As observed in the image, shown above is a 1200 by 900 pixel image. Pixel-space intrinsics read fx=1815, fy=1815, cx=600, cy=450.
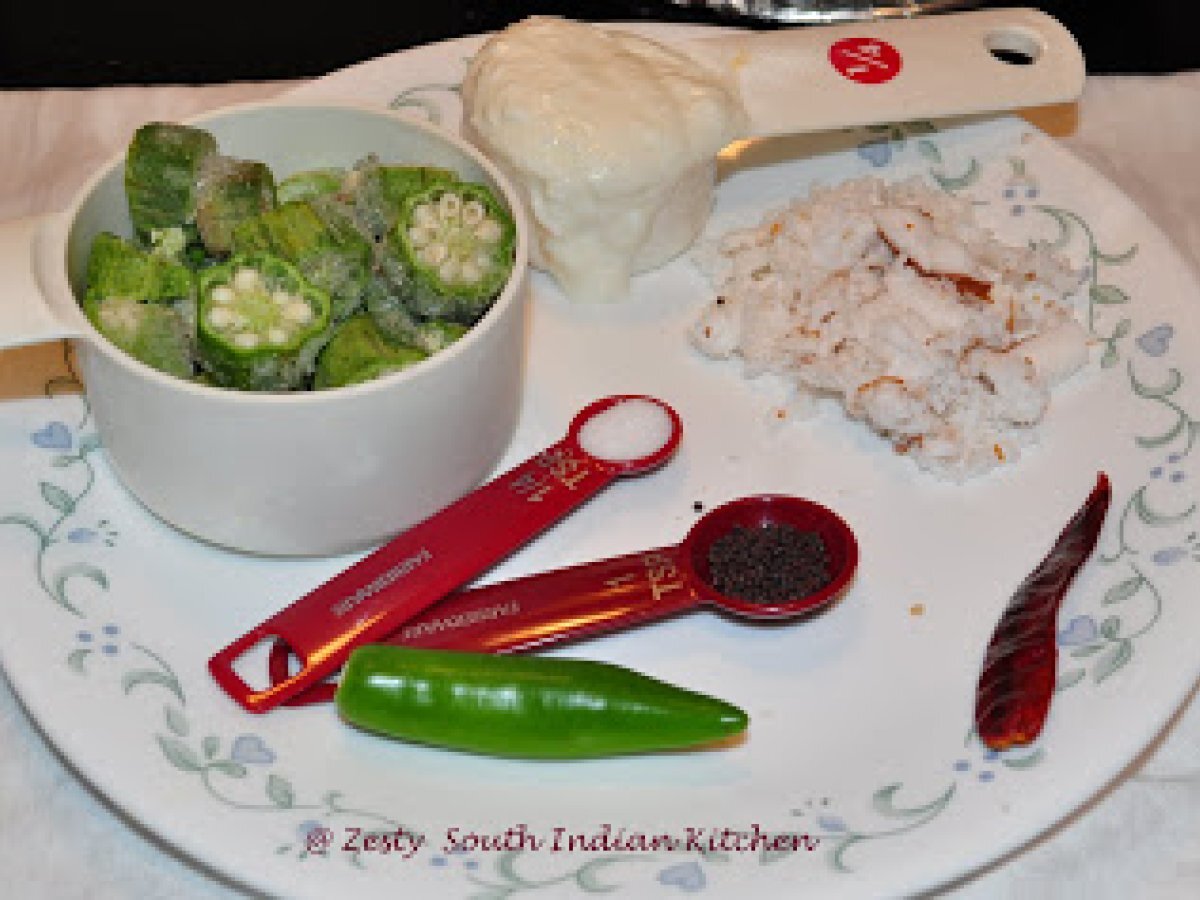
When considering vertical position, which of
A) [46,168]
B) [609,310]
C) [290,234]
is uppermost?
[290,234]

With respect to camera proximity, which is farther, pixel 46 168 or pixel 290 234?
pixel 46 168

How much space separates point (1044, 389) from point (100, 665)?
3.03 ft

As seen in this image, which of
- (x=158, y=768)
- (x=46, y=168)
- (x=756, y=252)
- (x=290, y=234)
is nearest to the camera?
(x=158, y=768)

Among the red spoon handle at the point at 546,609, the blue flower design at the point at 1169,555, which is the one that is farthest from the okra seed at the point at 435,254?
the blue flower design at the point at 1169,555

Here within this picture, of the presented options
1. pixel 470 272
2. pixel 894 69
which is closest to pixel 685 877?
pixel 470 272

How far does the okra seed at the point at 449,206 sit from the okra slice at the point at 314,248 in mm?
85

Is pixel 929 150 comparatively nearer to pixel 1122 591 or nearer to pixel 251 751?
pixel 1122 591

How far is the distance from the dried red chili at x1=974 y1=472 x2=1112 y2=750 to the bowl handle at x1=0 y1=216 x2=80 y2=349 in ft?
2.73

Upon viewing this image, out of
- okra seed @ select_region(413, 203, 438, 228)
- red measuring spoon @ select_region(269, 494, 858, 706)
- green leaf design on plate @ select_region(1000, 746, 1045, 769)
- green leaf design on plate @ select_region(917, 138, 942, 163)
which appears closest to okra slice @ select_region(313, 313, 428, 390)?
okra seed @ select_region(413, 203, 438, 228)

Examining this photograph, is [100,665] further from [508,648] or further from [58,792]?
[508,648]

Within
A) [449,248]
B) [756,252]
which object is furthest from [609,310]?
[449,248]

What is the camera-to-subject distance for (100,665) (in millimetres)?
1532

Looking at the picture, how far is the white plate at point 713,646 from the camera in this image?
1.40 m

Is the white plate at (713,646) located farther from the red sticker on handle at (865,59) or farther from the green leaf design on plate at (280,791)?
the red sticker on handle at (865,59)
